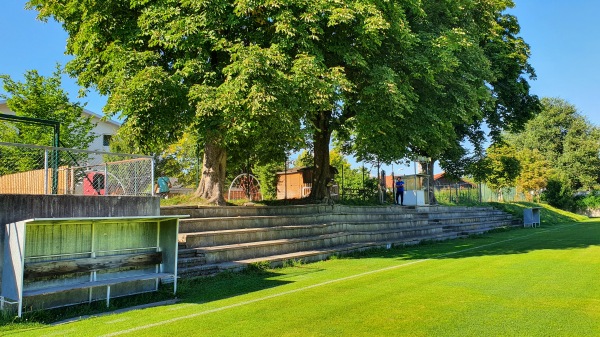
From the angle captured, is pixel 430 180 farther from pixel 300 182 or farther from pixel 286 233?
pixel 286 233

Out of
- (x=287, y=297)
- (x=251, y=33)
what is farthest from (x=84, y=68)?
(x=287, y=297)

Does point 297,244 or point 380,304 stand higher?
point 297,244

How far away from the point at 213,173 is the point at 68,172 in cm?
632

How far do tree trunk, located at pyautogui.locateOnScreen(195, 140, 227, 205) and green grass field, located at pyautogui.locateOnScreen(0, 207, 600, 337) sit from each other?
15.7 ft

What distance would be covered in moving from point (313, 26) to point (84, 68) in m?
8.77

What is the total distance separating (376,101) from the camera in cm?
1638

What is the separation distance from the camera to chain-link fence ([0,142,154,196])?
10.3 m

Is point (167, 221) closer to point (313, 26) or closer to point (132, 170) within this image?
point (132, 170)

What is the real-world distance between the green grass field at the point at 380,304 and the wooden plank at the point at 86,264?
96 cm

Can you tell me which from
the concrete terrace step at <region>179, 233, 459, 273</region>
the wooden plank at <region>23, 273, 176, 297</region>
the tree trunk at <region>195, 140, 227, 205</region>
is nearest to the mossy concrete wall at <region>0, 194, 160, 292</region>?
the wooden plank at <region>23, 273, 176, 297</region>

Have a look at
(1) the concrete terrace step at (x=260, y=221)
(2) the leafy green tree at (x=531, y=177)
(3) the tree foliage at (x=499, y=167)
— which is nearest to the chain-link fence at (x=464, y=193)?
(3) the tree foliage at (x=499, y=167)

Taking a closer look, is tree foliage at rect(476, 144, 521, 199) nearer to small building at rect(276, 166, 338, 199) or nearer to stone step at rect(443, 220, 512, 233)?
stone step at rect(443, 220, 512, 233)

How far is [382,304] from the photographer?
8.59 metres

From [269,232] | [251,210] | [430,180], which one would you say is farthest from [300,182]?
[269,232]
